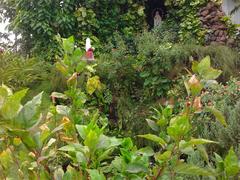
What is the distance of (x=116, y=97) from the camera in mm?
5961

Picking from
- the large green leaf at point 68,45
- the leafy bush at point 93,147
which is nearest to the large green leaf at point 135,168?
the leafy bush at point 93,147

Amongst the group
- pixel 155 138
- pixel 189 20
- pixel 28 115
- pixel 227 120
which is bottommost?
pixel 227 120

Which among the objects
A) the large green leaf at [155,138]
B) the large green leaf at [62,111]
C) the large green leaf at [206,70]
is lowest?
the large green leaf at [155,138]

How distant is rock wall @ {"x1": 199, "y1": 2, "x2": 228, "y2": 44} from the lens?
282 inches

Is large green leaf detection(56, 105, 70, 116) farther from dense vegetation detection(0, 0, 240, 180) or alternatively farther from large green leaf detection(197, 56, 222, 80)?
large green leaf detection(197, 56, 222, 80)

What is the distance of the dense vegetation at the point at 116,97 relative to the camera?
111 centimetres

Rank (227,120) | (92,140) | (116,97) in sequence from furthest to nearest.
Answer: (116,97), (227,120), (92,140)

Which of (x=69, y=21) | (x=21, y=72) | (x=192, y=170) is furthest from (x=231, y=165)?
(x=69, y=21)

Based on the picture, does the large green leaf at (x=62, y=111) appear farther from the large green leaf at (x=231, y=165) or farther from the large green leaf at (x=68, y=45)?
the large green leaf at (x=231, y=165)

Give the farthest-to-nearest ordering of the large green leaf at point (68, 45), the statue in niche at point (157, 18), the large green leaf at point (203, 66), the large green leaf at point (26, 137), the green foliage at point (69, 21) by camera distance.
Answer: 1. the statue in niche at point (157, 18)
2. the green foliage at point (69, 21)
3. the large green leaf at point (68, 45)
4. the large green leaf at point (203, 66)
5. the large green leaf at point (26, 137)

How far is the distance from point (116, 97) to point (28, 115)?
4982 mm

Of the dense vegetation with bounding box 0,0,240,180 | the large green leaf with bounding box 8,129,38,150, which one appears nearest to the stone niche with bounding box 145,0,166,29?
the dense vegetation with bounding box 0,0,240,180

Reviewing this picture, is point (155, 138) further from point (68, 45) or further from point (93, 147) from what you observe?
point (68, 45)

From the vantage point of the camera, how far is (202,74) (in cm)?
122
